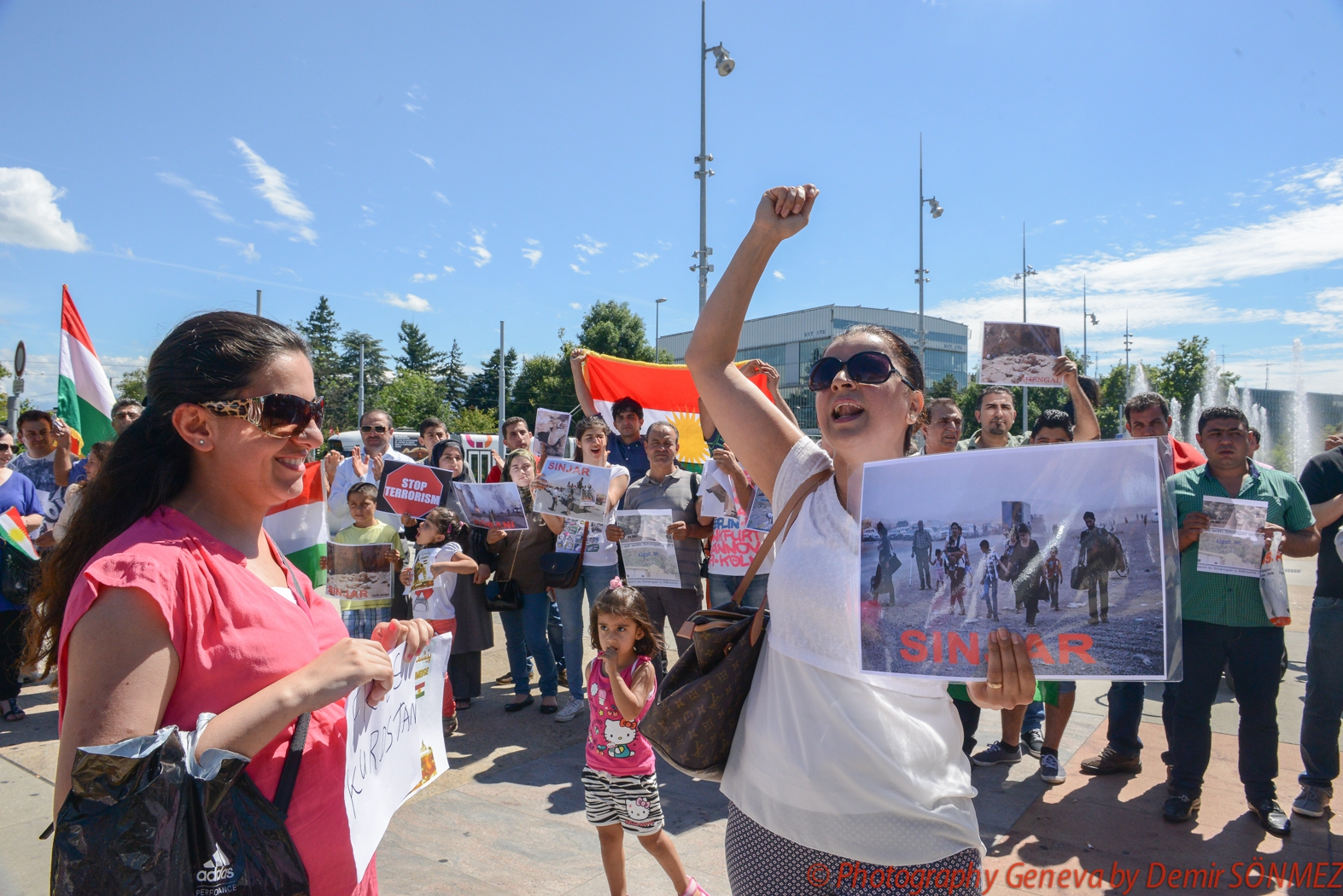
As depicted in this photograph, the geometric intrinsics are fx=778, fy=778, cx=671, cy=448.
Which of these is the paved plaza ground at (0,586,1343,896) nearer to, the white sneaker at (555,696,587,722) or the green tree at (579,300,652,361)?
the white sneaker at (555,696,587,722)

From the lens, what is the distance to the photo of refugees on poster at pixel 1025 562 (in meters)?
1.30

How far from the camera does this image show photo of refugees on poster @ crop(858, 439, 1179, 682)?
1.30m

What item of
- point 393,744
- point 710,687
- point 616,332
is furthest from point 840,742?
point 616,332

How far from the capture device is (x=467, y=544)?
591 centimetres

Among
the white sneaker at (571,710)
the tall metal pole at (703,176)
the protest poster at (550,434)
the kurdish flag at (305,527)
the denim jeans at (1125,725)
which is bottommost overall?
the white sneaker at (571,710)

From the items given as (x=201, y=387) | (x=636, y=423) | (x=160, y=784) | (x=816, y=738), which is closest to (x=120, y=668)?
(x=160, y=784)

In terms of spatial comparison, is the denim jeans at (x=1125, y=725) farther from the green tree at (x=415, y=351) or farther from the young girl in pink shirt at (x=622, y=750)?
the green tree at (x=415, y=351)

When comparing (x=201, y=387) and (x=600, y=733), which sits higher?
(x=201, y=387)

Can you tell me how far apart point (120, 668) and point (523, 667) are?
16.2ft

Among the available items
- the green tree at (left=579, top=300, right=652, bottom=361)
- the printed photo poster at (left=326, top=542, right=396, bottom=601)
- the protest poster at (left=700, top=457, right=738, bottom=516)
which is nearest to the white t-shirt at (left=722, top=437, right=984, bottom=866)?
the protest poster at (left=700, top=457, right=738, bottom=516)

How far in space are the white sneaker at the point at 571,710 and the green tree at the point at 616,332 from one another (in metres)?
34.6

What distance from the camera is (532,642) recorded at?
5879 millimetres

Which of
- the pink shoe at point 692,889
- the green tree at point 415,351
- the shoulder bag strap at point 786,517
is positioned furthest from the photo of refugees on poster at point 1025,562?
the green tree at point 415,351

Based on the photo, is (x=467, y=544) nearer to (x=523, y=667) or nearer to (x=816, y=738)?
(x=523, y=667)
